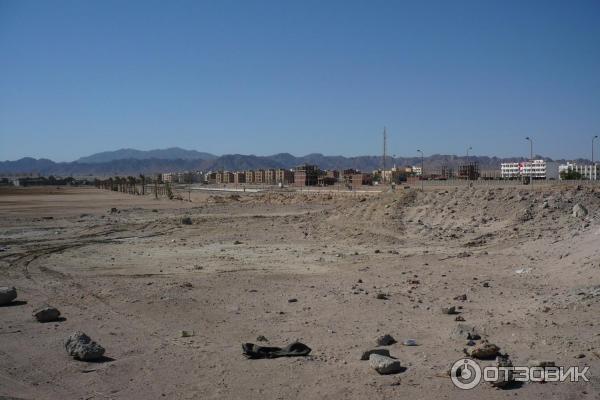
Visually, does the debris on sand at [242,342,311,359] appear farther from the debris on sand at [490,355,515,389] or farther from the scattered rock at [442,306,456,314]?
the scattered rock at [442,306,456,314]

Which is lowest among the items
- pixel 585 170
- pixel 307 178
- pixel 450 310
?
pixel 450 310

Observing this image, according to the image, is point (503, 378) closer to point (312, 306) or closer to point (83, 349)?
point (312, 306)

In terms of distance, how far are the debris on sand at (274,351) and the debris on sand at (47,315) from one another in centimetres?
441

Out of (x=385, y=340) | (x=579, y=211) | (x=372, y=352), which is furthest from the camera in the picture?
(x=579, y=211)

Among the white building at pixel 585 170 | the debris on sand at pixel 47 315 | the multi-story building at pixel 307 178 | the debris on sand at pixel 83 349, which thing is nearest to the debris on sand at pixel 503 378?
the debris on sand at pixel 83 349

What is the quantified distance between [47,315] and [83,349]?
9.24ft

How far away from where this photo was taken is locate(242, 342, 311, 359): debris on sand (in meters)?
8.17

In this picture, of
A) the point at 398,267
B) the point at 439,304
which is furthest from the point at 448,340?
the point at 398,267

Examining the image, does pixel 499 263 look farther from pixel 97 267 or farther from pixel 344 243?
pixel 97 267

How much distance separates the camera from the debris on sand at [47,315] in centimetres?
1050

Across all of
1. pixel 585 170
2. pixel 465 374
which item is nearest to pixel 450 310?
pixel 465 374

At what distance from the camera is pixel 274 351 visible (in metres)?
8.31

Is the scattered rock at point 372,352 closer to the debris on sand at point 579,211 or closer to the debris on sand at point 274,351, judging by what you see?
the debris on sand at point 274,351

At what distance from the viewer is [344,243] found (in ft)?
75.7
